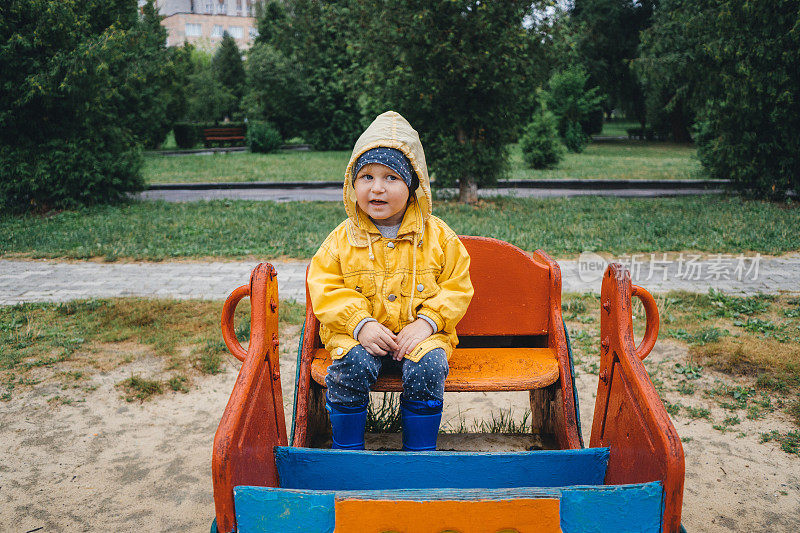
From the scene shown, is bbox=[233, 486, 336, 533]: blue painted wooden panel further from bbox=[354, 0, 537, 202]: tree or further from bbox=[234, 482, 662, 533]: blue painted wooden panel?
bbox=[354, 0, 537, 202]: tree

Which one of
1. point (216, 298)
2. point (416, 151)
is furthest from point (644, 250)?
point (416, 151)

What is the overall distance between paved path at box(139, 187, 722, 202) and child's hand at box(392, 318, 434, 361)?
10.7 m

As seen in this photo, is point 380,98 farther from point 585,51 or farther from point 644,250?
point 585,51

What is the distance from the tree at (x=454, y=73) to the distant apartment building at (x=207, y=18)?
225ft

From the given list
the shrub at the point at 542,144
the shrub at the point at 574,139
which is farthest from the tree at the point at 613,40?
the shrub at the point at 542,144

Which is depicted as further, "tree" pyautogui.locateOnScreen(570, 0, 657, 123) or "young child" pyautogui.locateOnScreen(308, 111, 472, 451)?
"tree" pyautogui.locateOnScreen(570, 0, 657, 123)

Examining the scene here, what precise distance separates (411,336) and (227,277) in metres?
4.63

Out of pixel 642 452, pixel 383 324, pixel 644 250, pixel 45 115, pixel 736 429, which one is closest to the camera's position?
pixel 642 452

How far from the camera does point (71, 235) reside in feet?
28.5

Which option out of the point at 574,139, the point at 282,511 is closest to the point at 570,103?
the point at 574,139

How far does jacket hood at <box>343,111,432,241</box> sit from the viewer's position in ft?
7.72

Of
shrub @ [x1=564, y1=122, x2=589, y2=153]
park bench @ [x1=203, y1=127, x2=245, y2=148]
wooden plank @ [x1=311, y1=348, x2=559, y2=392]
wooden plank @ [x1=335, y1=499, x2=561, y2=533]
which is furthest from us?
park bench @ [x1=203, y1=127, x2=245, y2=148]

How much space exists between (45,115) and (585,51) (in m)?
28.5

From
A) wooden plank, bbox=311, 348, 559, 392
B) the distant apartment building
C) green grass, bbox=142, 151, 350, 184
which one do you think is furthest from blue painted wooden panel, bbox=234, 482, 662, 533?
the distant apartment building
